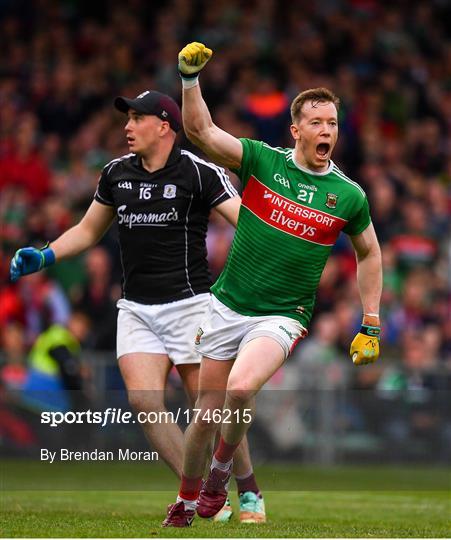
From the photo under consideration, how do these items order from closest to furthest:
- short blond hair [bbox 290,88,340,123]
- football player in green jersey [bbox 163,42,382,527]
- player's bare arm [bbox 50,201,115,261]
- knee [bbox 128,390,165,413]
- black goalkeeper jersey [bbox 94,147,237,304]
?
football player in green jersey [bbox 163,42,382,527], short blond hair [bbox 290,88,340,123], knee [bbox 128,390,165,413], black goalkeeper jersey [bbox 94,147,237,304], player's bare arm [bbox 50,201,115,261]

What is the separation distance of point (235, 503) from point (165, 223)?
2941mm

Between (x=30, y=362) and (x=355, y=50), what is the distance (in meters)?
8.73

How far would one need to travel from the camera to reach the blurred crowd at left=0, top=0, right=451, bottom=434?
1711cm

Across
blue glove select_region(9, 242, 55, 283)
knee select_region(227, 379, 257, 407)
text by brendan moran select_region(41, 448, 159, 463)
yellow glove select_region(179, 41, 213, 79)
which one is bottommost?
text by brendan moran select_region(41, 448, 159, 463)

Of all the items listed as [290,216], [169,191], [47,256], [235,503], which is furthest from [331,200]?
[235,503]

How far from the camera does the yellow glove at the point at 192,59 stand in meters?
8.41

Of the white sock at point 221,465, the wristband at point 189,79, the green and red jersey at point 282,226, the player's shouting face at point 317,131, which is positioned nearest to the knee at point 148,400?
the white sock at point 221,465

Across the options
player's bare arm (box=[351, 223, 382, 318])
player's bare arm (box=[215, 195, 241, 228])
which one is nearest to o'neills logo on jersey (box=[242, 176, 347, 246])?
player's bare arm (box=[351, 223, 382, 318])

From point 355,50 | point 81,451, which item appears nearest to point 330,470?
point 81,451

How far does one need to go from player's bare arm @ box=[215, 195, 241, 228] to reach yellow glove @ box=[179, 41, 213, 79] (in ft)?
5.86

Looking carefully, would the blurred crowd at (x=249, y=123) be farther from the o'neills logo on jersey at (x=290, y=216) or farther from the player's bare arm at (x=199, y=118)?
the player's bare arm at (x=199, y=118)

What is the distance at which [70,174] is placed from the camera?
750 inches

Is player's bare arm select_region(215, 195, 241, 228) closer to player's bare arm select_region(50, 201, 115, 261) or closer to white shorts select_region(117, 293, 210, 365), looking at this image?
white shorts select_region(117, 293, 210, 365)

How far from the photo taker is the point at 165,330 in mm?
10141
